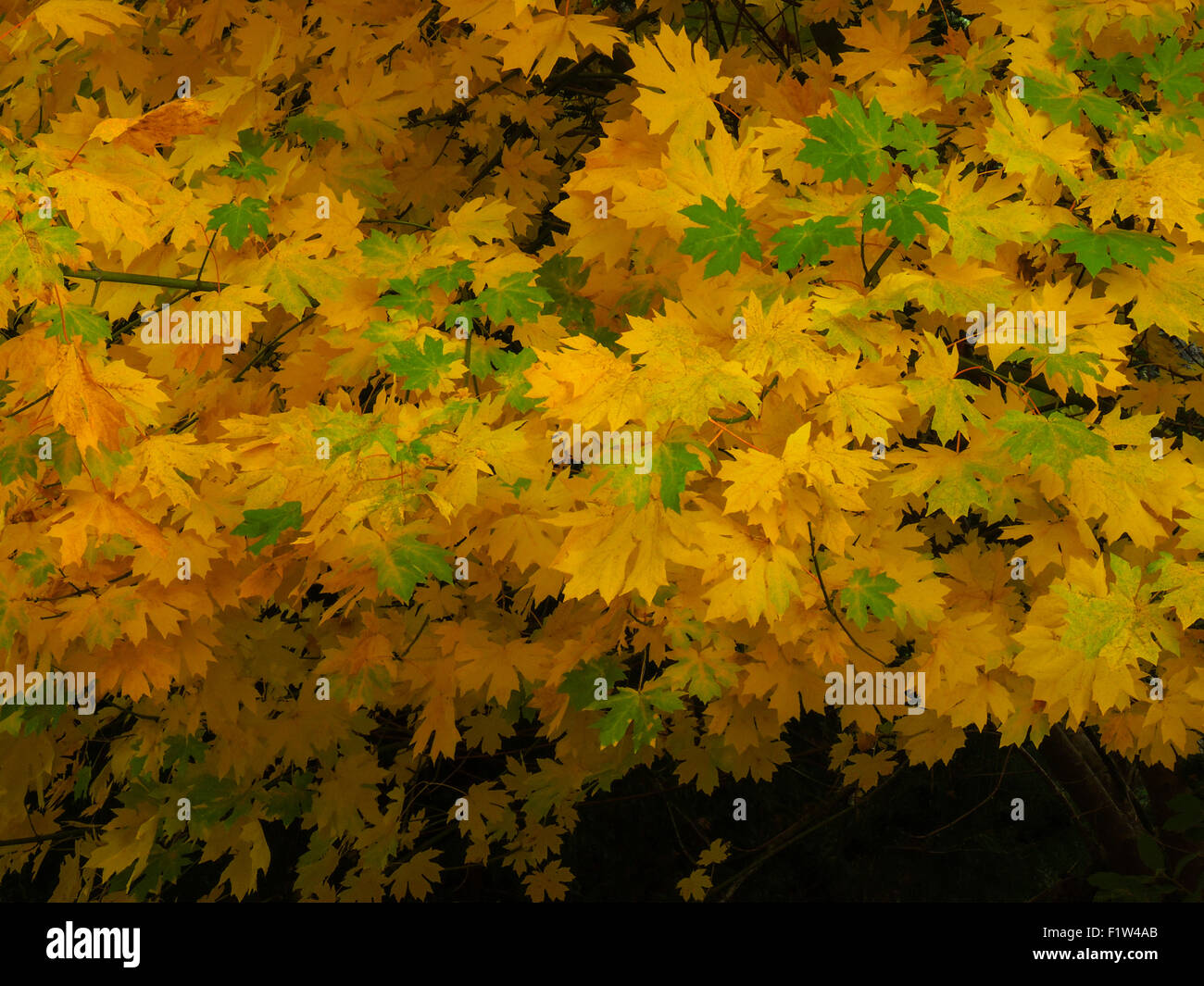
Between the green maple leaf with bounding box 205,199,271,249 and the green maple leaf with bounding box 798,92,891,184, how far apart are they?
4.53 feet

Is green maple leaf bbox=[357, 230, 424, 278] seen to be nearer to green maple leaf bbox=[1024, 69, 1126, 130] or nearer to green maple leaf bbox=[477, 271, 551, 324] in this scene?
green maple leaf bbox=[477, 271, 551, 324]

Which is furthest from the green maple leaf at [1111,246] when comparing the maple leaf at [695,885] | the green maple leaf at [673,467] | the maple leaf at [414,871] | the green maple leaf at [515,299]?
the maple leaf at [695,885]

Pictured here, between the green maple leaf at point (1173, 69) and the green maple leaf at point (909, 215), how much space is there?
29.5 inches

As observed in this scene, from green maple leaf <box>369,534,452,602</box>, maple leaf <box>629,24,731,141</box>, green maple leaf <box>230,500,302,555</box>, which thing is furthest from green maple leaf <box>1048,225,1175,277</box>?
green maple leaf <box>230,500,302,555</box>

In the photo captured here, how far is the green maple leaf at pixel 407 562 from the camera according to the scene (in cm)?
264

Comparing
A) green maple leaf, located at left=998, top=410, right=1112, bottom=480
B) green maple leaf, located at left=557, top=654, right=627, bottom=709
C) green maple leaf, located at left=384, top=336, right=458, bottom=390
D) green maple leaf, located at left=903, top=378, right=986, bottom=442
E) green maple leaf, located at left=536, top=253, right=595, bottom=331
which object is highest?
green maple leaf, located at left=536, top=253, right=595, bottom=331

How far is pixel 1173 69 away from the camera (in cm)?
280

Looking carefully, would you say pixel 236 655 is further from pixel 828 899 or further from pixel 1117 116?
pixel 828 899

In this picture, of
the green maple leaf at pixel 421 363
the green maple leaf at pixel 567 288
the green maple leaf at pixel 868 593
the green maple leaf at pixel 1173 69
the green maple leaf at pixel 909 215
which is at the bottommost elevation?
the green maple leaf at pixel 868 593

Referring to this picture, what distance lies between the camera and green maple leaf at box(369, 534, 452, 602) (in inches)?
104

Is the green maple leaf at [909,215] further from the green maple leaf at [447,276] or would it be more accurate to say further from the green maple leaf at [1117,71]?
the green maple leaf at [447,276]

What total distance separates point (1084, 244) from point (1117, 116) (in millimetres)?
427

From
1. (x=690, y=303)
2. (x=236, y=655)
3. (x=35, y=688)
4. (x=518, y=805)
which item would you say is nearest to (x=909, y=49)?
(x=690, y=303)

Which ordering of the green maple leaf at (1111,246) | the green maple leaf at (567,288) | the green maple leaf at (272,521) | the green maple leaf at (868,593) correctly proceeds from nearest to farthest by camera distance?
the green maple leaf at (1111,246) < the green maple leaf at (272,521) < the green maple leaf at (868,593) < the green maple leaf at (567,288)
